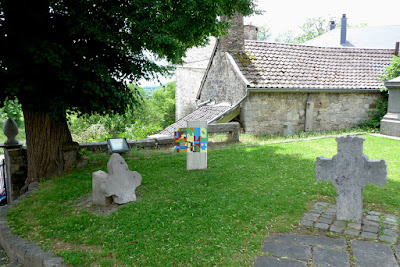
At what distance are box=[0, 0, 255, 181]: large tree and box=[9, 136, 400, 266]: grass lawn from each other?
1.97 m

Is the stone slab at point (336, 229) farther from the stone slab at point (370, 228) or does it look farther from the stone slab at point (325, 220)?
the stone slab at point (370, 228)

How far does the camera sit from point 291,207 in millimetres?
5125

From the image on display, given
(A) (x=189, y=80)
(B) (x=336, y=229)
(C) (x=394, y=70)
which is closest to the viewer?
(B) (x=336, y=229)

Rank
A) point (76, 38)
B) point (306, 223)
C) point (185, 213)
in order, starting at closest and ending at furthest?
point (306, 223), point (185, 213), point (76, 38)

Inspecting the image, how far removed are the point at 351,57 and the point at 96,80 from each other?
1438 centimetres

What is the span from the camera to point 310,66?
49.4 ft

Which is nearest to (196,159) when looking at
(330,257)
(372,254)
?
(330,257)

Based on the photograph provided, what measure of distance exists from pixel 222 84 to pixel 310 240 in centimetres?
1191

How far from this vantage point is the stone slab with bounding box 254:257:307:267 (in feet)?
11.6

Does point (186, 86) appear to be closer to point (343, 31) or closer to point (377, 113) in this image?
point (343, 31)

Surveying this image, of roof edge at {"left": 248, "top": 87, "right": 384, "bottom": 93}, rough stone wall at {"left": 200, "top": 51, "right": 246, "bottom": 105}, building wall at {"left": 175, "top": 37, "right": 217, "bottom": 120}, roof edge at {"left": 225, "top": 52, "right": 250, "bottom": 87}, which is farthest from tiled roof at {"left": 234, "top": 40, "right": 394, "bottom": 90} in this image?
building wall at {"left": 175, "top": 37, "right": 217, "bottom": 120}

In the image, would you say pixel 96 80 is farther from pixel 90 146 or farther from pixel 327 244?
pixel 327 244

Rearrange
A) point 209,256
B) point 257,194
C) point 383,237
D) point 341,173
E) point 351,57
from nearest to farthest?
point 209,256 → point 383,237 → point 341,173 → point 257,194 → point 351,57

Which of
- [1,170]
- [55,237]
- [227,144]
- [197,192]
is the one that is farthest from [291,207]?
[1,170]
